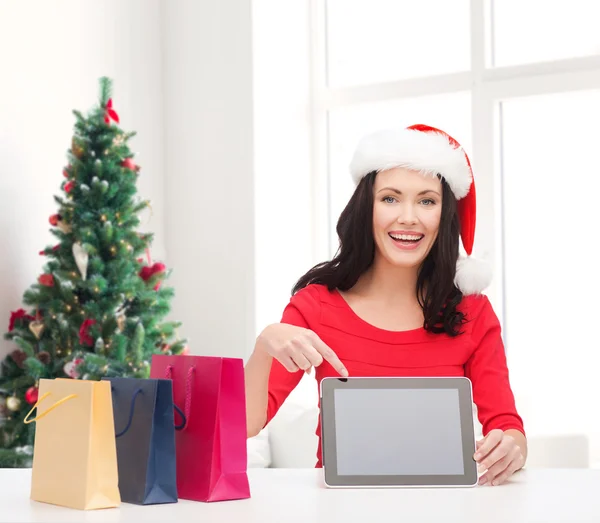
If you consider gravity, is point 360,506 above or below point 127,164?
below

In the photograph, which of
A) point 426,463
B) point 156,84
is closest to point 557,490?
point 426,463

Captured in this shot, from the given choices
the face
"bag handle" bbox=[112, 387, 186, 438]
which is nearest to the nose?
the face

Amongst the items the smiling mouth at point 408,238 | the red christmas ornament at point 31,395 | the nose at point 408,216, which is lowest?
the red christmas ornament at point 31,395

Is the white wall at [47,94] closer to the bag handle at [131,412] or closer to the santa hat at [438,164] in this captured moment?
the santa hat at [438,164]

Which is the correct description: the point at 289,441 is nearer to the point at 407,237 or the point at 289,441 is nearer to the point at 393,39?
the point at 407,237

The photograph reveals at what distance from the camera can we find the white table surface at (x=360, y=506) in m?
1.12

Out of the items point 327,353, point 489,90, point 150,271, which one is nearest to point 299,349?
point 327,353

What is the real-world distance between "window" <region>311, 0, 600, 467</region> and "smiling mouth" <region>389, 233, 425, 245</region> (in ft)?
5.79

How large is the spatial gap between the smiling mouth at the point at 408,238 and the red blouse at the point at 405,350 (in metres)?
0.20

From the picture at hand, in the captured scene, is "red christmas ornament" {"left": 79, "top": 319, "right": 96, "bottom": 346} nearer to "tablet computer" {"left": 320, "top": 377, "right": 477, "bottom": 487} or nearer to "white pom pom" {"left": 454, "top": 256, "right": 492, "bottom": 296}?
"white pom pom" {"left": 454, "top": 256, "right": 492, "bottom": 296}

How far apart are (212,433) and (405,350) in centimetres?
78

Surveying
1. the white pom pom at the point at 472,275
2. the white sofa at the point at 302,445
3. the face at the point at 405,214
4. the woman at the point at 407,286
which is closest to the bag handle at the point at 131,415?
the woman at the point at 407,286

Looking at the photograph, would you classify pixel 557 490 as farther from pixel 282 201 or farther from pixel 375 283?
pixel 282 201

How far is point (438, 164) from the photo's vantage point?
1.98 m
